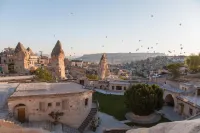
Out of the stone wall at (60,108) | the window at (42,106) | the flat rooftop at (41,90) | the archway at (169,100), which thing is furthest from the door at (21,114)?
the archway at (169,100)

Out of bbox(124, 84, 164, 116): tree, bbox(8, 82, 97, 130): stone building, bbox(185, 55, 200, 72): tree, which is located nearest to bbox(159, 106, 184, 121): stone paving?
bbox(124, 84, 164, 116): tree

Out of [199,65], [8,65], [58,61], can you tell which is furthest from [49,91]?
[8,65]

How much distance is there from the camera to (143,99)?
25.3 metres

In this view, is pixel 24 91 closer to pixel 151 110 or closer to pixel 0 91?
pixel 0 91

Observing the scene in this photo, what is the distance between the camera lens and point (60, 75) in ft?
168

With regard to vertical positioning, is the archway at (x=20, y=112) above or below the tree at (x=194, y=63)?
below

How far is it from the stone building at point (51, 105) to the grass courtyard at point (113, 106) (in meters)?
4.97

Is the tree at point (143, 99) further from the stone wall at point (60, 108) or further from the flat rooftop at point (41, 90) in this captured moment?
the flat rooftop at point (41, 90)

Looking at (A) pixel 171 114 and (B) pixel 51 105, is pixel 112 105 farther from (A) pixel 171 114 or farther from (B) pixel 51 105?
(B) pixel 51 105

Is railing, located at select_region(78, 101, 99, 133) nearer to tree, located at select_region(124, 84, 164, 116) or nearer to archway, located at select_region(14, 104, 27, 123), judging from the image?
tree, located at select_region(124, 84, 164, 116)

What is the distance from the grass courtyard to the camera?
92.1 feet

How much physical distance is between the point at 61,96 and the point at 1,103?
6.74 m

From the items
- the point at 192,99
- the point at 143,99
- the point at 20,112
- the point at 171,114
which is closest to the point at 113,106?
the point at 143,99

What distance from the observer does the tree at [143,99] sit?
25469 millimetres
